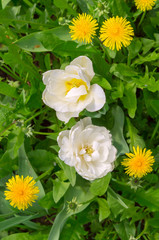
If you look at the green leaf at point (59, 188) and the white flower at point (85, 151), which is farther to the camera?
the green leaf at point (59, 188)

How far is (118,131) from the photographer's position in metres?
1.52

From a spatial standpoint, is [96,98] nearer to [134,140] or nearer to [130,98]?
[130,98]

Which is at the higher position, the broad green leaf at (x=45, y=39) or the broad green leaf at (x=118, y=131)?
the broad green leaf at (x=45, y=39)

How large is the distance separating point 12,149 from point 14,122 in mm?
149

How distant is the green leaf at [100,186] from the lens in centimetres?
145

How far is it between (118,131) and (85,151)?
0.81 feet

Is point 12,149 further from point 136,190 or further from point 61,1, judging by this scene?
point 61,1

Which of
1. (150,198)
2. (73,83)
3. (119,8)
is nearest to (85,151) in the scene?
(73,83)

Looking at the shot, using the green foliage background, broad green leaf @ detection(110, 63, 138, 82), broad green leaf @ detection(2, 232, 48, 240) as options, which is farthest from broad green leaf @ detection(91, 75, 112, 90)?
broad green leaf @ detection(2, 232, 48, 240)

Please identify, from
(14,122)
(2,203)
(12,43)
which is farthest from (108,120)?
(2,203)

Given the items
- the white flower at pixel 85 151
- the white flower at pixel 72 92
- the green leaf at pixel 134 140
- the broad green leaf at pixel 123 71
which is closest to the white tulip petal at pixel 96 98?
the white flower at pixel 72 92

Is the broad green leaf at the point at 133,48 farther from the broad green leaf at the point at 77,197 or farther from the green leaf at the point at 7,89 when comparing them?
the broad green leaf at the point at 77,197

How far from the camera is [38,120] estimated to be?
72.7 inches

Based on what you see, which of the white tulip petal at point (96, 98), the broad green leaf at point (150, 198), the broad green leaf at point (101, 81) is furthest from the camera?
the broad green leaf at point (150, 198)
